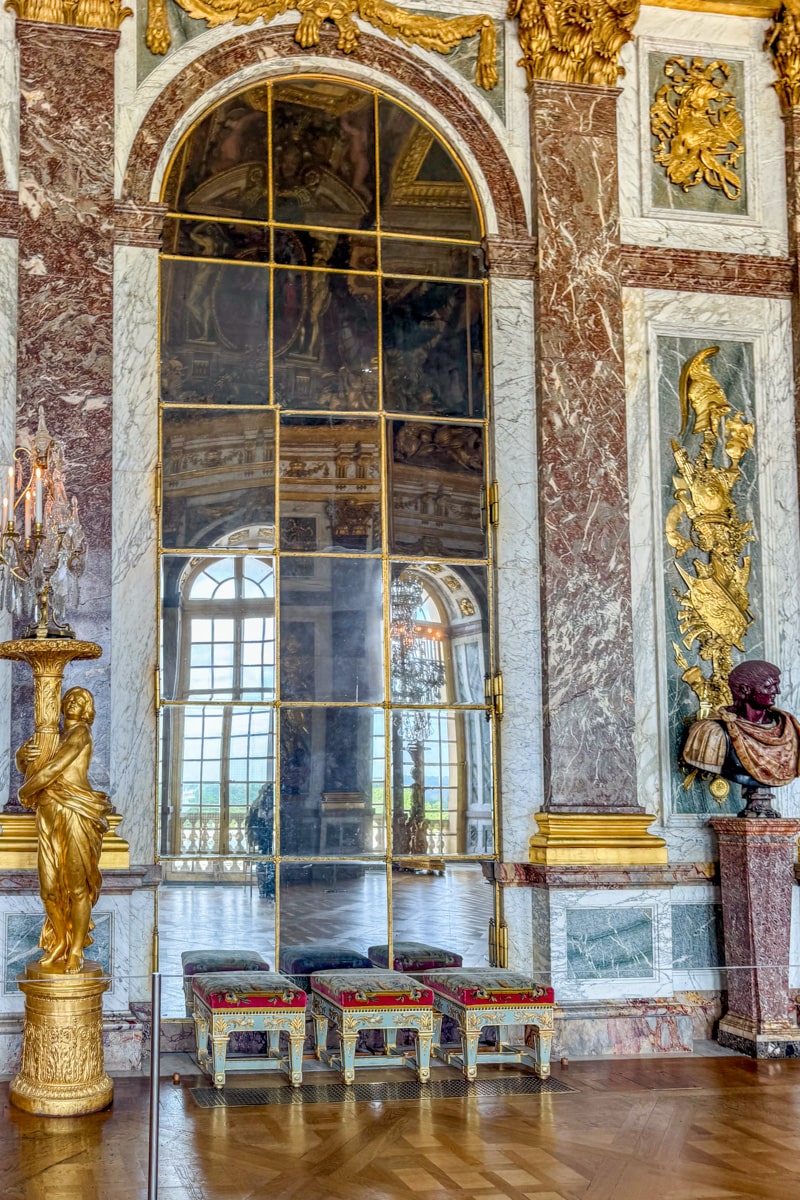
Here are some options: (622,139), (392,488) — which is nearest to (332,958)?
(392,488)

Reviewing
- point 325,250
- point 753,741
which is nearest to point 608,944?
point 753,741

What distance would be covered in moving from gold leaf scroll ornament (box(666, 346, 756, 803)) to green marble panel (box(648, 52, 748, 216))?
0.97m

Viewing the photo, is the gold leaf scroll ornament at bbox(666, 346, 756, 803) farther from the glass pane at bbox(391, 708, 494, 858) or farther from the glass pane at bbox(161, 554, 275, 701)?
the glass pane at bbox(161, 554, 275, 701)

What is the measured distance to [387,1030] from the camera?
759 cm

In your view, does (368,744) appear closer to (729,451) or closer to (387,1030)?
(387,1030)

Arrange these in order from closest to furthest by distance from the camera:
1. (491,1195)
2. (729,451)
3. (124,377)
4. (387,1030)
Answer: (491,1195) → (387,1030) → (124,377) → (729,451)

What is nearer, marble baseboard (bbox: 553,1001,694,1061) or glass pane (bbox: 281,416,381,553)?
marble baseboard (bbox: 553,1001,694,1061)

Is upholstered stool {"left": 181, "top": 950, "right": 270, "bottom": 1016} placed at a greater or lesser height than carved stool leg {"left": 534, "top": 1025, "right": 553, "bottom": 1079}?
greater

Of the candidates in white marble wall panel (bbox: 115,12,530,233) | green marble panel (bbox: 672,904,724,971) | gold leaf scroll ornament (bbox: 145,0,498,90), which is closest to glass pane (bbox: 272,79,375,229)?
white marble wall panel (bbox: 115,12,530,233)

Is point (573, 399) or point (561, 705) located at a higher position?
point (573, 399)

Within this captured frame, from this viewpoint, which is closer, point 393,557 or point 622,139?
point 393,557

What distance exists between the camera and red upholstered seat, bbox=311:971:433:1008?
6.93m

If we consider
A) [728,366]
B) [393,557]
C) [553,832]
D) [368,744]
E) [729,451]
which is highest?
[728,366]

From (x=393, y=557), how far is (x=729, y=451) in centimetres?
229
